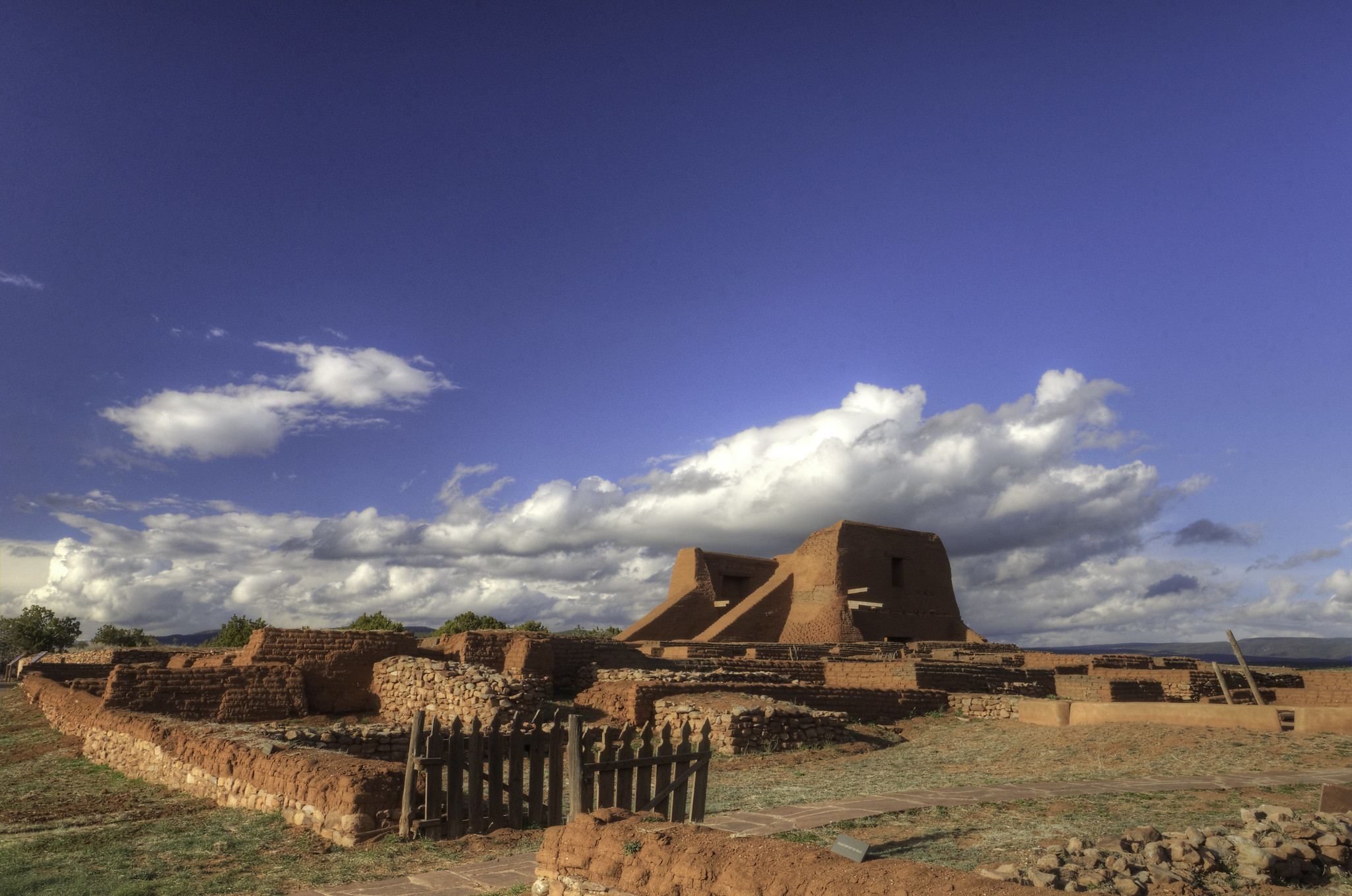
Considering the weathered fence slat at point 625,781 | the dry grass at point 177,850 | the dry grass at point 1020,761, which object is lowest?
the dry grass at point 177,850

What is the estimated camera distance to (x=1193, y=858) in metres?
5.13

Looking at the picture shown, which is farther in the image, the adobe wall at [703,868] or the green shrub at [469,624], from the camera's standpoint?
the green shrub at [469,624]

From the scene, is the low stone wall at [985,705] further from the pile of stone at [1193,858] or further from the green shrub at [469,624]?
the green shrub at [469,624]

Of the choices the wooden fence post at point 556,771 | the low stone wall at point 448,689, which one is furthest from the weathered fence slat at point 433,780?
the low stone wall at point 448,689

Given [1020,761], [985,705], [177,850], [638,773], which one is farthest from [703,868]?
[985,705]

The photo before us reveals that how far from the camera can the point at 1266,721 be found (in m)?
12.2

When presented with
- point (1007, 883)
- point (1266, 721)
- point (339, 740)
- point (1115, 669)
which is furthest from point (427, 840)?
point (1115, 669)

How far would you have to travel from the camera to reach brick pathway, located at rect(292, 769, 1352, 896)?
555 cm

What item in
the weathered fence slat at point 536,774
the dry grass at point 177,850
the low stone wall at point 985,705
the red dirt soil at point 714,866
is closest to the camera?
the red dirt soil at point 714,866

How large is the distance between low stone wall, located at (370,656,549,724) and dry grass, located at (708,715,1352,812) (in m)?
3.94

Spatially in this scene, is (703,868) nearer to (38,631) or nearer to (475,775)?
(475,775)

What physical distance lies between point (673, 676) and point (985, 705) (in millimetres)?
6159

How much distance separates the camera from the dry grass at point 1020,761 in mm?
9148

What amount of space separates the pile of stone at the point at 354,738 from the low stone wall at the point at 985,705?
11.0 m
